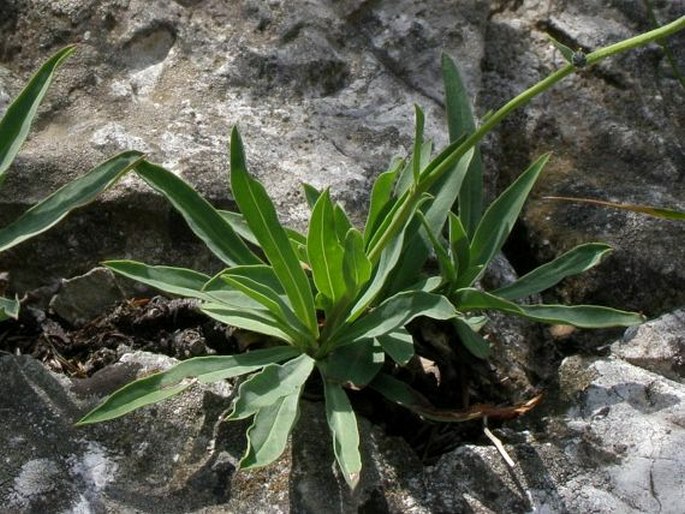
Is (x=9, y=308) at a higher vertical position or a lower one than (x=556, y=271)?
higher

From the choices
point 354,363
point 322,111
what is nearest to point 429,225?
point 354,363

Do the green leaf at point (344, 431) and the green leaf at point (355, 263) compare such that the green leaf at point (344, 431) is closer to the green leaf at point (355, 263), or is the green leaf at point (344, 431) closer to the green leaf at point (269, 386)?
the green leaf at point (269, 386)

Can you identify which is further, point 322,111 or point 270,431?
point 322,111

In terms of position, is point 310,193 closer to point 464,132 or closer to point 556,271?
point 464,132

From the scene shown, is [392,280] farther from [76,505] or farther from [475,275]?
[76,505]

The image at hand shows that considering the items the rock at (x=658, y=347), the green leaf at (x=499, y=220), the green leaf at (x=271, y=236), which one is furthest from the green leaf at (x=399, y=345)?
the rock at (x=658, y=347)

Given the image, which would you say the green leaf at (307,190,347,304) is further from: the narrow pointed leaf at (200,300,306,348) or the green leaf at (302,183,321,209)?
the green leaf at (302,183,321,209)

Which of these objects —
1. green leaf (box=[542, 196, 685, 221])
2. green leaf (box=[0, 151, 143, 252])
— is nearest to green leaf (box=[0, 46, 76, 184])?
green leaf (box=[0, 151, 143, 252])

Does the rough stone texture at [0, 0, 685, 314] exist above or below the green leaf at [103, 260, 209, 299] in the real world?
above
